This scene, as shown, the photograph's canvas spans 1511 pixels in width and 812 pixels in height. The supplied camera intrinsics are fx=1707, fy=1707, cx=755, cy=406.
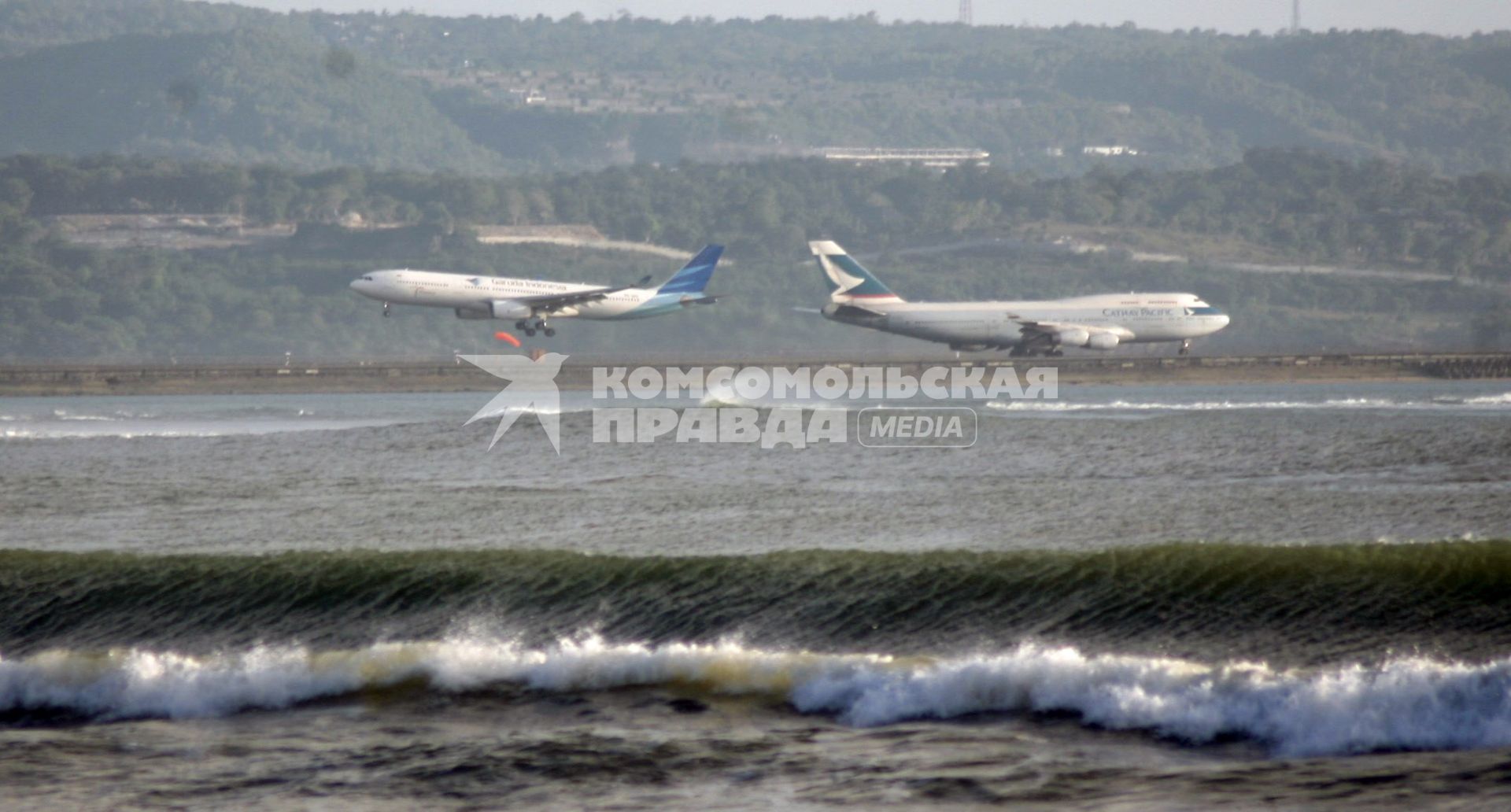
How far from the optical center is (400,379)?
290 feet

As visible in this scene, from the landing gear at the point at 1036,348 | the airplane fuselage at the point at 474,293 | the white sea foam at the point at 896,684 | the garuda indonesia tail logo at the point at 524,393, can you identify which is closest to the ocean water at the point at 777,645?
the white sea foam at the point at 896,684

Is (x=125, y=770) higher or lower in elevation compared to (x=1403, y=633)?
lower

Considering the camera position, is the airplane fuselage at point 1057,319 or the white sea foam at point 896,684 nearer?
the white sea foam at point 896,684

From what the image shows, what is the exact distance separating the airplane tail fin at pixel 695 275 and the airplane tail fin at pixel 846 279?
6.08 meters

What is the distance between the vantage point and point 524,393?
82000mm

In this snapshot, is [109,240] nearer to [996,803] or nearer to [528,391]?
[528,391]

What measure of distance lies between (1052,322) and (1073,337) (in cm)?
136

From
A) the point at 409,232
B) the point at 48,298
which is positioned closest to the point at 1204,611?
the point at 48,298

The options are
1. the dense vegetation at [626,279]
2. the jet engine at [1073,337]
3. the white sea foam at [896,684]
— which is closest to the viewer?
the white sea foam at [896,684]

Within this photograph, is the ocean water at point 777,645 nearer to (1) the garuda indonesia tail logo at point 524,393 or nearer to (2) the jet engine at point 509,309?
(1) the garuda indonesia tail logo at point 524,393

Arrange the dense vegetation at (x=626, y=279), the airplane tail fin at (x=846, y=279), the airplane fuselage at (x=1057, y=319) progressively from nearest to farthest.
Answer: the airplane fuselage at (x=1057, y=319), the airplane tail fin at (x=846, y=279), the dense vegetation at (x=626, y=279)

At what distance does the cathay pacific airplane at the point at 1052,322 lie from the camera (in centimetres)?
8981

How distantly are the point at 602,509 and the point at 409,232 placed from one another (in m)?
170

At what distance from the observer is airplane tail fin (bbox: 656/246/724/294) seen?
97.7m
